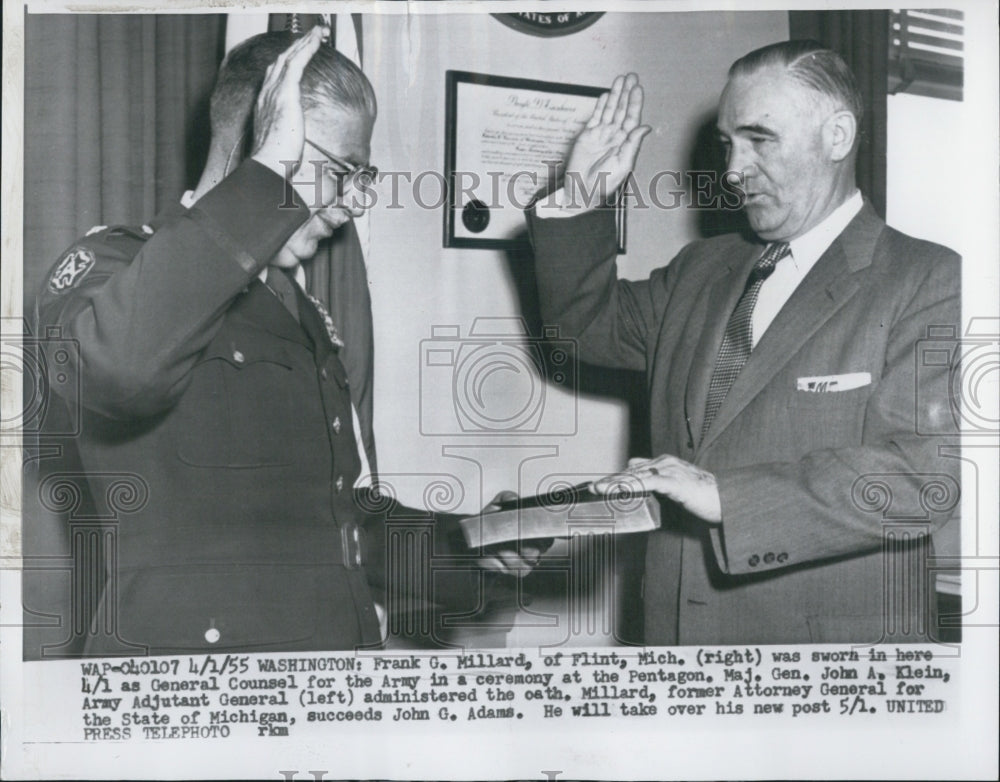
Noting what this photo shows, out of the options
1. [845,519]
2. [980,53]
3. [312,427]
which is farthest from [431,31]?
[845,519]

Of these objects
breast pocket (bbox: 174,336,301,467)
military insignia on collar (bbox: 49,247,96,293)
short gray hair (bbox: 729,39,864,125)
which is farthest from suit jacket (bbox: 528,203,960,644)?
military insignia on collar (bbox: 49,247,96,293)

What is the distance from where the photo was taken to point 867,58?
264 cm

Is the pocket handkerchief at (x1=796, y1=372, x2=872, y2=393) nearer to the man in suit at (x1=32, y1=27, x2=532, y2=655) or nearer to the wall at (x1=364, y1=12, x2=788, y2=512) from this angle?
the wall at (x1=364, y1=12, x2=788, y2=512)

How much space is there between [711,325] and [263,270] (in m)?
1.11

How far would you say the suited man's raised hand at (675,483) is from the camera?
99.4 inches

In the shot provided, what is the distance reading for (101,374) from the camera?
8.09ft

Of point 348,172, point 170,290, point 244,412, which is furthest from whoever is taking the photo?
point 348,172

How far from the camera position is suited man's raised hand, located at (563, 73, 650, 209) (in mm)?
2605

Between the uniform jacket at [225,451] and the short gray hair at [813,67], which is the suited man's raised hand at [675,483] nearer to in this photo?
the uniform jacket at [225,451]

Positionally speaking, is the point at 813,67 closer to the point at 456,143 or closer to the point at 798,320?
the point at 798,320

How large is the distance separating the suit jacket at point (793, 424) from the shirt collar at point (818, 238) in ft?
0.07

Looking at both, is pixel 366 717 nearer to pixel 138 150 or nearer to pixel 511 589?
pixel 511 589

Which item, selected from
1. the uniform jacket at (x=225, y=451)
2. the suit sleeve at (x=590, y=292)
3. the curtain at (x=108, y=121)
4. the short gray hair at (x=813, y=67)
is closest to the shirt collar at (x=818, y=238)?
the short gray hair at (x=813, y=67)

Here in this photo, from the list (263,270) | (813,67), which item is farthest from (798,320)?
(263,270)
